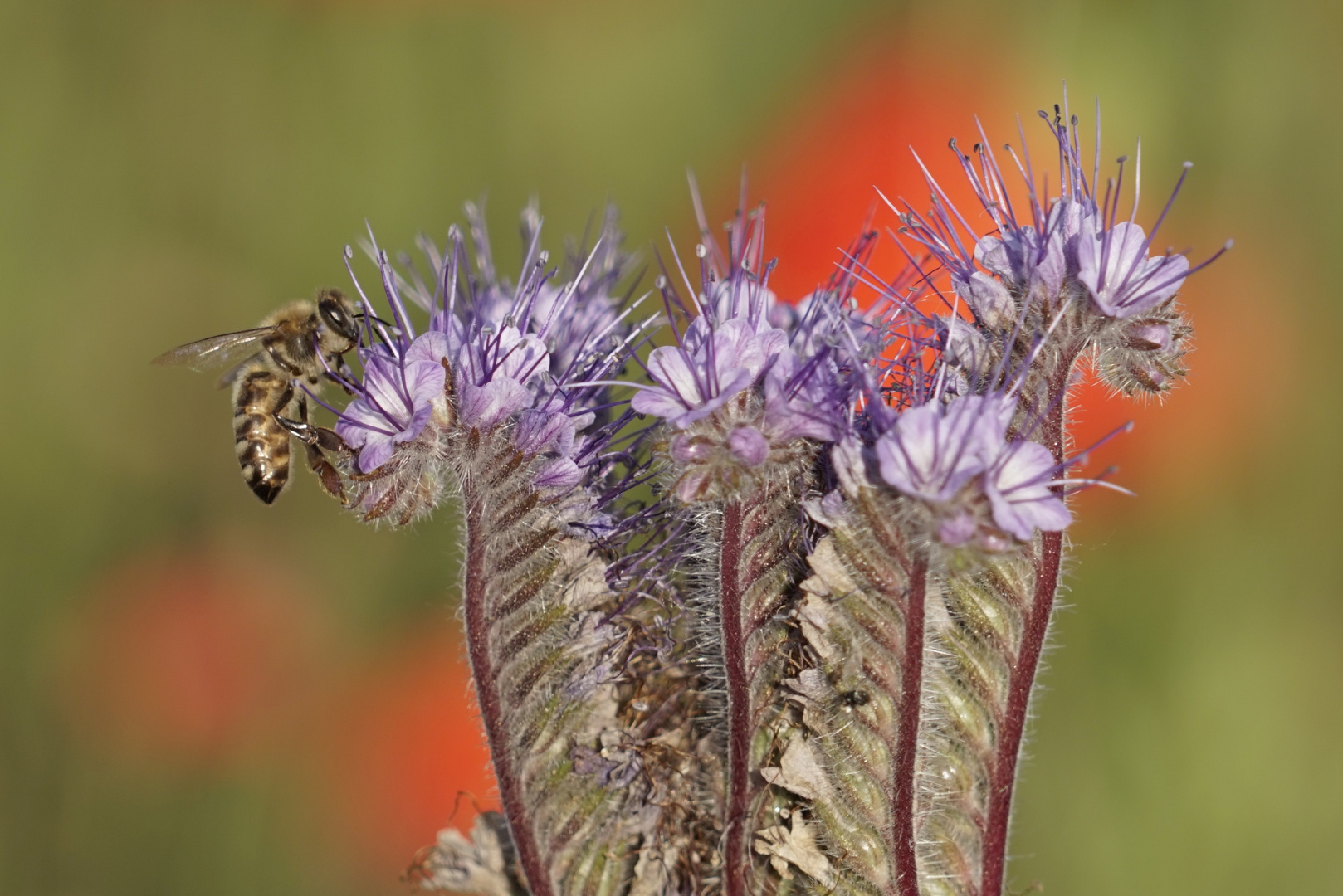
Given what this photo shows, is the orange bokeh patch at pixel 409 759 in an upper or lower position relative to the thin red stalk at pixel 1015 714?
upper

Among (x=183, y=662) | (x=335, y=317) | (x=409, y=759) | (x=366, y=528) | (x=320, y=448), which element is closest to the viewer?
(x=320, y=448)

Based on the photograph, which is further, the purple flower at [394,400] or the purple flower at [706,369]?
the purple flower at [394,400]

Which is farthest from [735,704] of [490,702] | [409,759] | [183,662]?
[183,662]

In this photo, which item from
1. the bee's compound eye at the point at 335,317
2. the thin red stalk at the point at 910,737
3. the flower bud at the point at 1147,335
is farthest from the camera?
the bee's compound eye at the point at 335,317

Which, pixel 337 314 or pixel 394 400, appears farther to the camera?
pixel 337 314

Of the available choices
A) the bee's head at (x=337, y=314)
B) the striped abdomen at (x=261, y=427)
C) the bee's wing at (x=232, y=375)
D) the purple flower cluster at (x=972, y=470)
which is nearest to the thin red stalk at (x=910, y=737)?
the purple flower cluster at (x=972, y=470)

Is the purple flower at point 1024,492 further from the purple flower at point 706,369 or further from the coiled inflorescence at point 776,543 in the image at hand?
the purple flower at point 706,369

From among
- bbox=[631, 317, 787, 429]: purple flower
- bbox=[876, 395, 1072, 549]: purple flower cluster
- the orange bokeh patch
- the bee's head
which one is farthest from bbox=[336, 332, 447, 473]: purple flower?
Answer: the orange bokeh patch

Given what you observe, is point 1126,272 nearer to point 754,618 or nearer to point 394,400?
point 754,618
